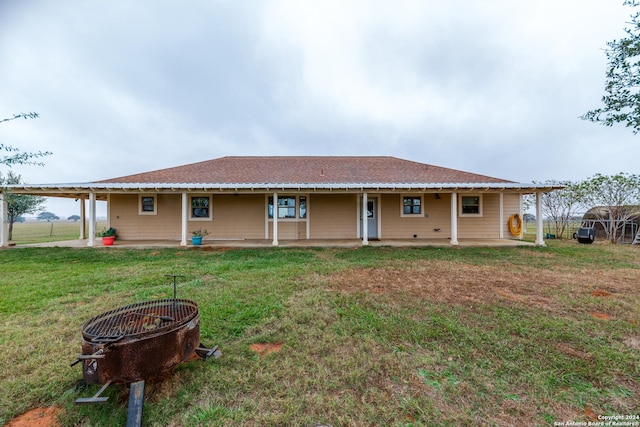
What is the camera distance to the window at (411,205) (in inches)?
444

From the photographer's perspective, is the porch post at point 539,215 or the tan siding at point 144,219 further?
the tan siding at point 144,219

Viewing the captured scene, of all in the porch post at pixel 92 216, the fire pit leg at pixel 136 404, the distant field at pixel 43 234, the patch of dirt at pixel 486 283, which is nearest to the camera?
the fire pit leg at pixel 136 404

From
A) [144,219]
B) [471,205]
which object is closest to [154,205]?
[144,219]

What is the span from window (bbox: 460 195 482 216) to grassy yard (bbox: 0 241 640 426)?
18.6ft

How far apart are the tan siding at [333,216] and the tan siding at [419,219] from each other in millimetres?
1356

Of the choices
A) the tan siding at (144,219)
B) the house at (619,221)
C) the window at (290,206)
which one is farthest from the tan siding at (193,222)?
the house at (619,221)

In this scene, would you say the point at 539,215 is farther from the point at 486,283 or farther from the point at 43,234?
the point at 43,234

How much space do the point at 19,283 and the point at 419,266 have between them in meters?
8.79

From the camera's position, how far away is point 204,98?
61.7 ft

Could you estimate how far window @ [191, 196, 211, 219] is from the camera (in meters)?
11.1

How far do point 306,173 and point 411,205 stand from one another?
5215 mm

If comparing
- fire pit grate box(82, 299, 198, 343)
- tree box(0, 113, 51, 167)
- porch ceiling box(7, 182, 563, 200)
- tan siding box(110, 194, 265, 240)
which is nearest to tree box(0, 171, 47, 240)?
porch ceiling box(7, 182, 563, 200)

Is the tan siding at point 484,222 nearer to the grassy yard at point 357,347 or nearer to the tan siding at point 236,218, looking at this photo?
the grassy yard at point 357,347

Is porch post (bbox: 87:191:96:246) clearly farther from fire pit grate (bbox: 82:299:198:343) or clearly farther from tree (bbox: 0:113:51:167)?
fire pit grate (bbox: 82:299:198:343)
